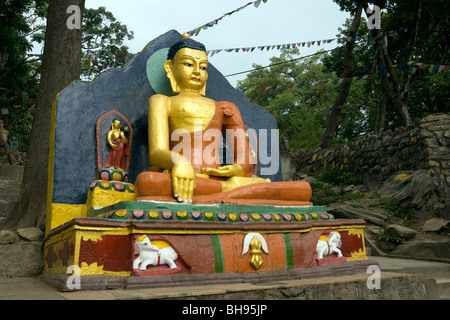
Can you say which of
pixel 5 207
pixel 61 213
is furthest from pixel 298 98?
pixel 61 213

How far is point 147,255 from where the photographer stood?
8.83ft

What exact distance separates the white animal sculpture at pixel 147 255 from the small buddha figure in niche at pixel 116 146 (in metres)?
1.44

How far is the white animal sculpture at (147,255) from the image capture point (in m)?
2.67

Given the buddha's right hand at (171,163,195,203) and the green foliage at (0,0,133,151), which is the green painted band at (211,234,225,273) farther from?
the green foliage at (0,0,133,151)

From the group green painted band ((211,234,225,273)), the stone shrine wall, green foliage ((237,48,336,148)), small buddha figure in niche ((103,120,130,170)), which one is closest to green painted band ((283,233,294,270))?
green painted band ((211,234,225,273))

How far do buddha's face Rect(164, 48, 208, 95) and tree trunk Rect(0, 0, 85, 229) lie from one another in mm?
1455

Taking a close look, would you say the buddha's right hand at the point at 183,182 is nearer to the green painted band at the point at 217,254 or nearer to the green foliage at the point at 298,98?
the green painted band at the point at 217,254

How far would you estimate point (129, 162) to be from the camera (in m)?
4.25

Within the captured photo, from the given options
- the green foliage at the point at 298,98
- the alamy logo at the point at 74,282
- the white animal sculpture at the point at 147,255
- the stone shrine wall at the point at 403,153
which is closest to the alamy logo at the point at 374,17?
the stone shrine wall at the point at 403,153

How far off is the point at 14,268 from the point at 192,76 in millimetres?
2558

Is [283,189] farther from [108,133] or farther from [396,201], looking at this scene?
[396,201]

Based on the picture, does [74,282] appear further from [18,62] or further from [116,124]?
[18,62]

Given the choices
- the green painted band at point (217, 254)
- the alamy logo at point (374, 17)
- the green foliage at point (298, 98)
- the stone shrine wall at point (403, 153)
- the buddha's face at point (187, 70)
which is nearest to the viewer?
the green painted band at point (217, 254)

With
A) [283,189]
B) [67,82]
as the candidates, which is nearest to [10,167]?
[67,82]
